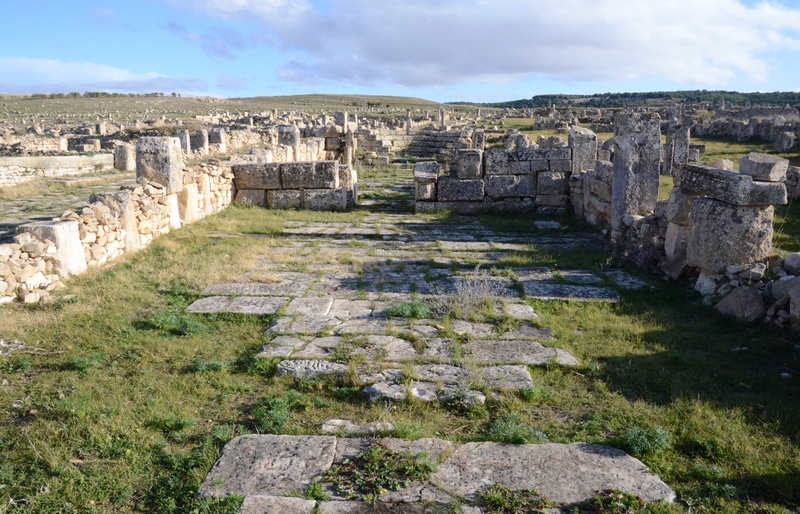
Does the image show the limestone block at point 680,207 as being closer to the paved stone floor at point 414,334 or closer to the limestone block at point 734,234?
the limestone block at point 734,234

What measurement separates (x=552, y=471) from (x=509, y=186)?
1013 cm

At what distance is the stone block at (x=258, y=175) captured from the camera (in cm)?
1303

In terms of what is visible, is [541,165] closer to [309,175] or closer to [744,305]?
[309,175]

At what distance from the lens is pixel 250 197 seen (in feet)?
43.5

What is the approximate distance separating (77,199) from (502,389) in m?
12.1

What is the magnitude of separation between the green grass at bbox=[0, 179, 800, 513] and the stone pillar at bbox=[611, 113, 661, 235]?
3.36 meters

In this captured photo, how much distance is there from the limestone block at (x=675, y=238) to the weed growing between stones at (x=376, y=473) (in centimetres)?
555

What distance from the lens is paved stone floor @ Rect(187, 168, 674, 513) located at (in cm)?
342

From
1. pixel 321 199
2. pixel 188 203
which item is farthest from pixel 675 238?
pixel 188 203

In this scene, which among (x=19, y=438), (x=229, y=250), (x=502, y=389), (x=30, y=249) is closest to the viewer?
(x=19, y=438)

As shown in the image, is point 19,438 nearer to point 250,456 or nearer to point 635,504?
point 250,456

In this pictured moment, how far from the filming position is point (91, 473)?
345 cm

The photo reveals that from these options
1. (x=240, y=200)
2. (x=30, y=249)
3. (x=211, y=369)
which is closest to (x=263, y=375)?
(x=211, y=369)

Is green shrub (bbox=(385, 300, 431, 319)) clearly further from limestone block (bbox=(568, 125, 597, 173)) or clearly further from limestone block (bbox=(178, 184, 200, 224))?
limestone block (bbox=(568, 125, 597, 173))
